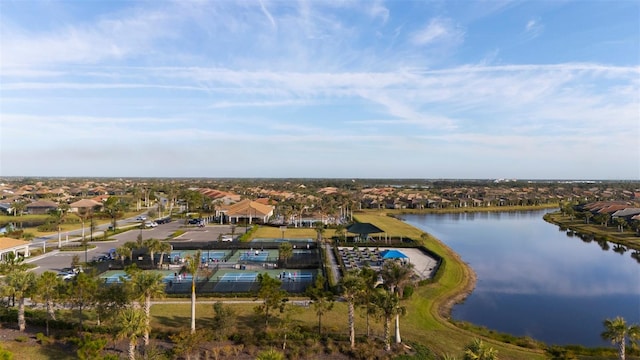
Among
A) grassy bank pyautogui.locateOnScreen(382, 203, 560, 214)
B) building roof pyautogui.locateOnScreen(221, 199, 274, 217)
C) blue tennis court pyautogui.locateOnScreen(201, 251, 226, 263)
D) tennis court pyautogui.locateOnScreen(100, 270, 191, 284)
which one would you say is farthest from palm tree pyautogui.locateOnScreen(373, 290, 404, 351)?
grassy bank pyautogui.locateOnScreen(382, 203, 560, 214)

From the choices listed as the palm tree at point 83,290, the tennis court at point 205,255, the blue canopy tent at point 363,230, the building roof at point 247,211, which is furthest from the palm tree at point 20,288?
the building roof at point 247,211

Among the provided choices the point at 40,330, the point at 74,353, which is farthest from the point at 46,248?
the point at 74,353

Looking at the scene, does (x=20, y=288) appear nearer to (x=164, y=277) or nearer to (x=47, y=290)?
(x=47, y=290)

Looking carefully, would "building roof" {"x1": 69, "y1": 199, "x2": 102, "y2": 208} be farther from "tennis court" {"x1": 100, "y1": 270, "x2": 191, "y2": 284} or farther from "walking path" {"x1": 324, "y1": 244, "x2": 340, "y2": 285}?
"walking path" {"x1": 324, "y1": 244, "x2": 340, "y2": 285}

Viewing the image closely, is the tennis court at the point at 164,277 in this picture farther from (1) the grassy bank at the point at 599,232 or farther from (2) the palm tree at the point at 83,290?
(1) the grassy bank at the point at 599,232

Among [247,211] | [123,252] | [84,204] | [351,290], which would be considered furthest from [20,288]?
[84,204]

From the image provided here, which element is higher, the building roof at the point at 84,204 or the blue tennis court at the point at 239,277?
the building roof at the point at 84,204

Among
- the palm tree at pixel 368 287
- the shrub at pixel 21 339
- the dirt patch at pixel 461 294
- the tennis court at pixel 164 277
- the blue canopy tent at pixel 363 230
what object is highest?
the palm tree at pixel 368 287
